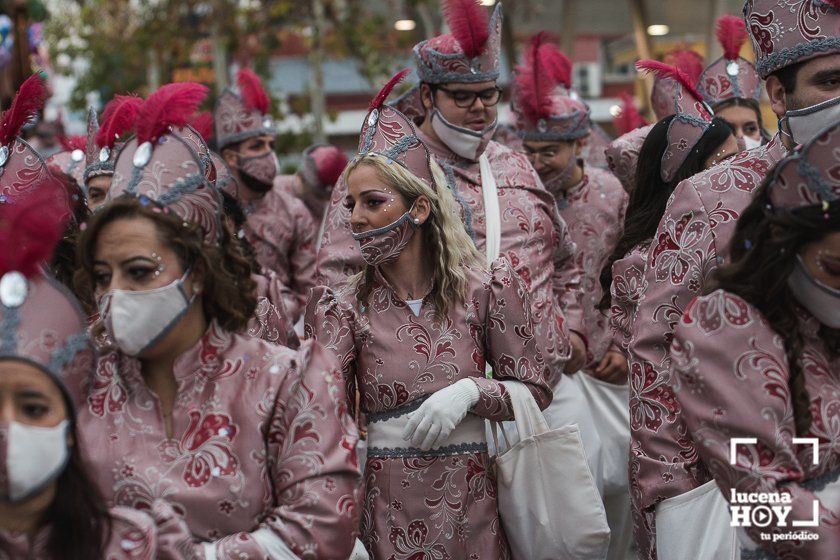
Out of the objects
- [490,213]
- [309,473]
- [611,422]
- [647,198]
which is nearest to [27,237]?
[309,473]

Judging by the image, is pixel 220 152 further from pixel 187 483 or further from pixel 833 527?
pixel 833 527

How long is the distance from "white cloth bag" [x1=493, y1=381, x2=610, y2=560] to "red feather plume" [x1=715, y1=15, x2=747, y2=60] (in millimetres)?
3512

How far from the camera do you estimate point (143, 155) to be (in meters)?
3.30

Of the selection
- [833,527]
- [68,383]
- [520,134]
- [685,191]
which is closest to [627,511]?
[520,134]

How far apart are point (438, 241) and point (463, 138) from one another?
4.21 ft

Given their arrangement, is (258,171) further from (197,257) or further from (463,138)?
(197,257)

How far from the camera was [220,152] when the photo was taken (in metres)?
8.31

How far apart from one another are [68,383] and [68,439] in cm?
15

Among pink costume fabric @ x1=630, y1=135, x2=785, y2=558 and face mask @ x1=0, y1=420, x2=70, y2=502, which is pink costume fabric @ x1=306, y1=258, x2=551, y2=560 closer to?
pink costume fabric @ x1=630, y1=135, x2=785, y2=558

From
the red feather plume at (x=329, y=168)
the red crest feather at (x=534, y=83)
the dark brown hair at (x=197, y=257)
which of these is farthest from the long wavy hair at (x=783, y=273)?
the red feather plume at (x=329, y=168)

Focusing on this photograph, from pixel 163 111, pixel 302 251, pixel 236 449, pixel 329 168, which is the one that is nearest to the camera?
pixel 236 449

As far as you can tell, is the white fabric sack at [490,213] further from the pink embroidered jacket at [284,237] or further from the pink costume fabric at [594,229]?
the pink embroidered jacket at [284,237]

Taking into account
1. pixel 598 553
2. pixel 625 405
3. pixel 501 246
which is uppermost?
pixel 501 246

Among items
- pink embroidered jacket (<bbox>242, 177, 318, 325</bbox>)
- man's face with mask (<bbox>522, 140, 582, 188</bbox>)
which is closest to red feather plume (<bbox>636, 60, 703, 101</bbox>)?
man's face with mask (<bbox>522, 140, 582, 188</bbox>)
